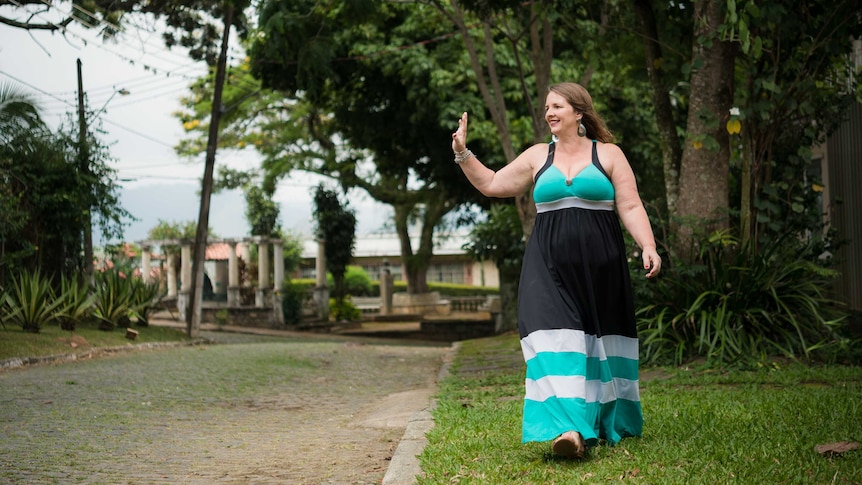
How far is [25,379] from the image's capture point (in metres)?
10.2

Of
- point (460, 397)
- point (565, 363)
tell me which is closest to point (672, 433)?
Answer: point (565, 363)

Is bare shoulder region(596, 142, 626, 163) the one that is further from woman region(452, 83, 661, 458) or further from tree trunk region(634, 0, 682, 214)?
tree trunk region(634, 0, 682, 214)

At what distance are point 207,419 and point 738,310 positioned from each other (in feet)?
17.0

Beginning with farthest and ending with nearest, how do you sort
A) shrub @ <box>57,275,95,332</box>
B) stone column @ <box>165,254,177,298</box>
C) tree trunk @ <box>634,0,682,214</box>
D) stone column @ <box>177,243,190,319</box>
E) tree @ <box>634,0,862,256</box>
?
stone column @ <box>165,254,177,298</box>
stone column @ <box>177,243,190,319</box>
shrub @ <box>57,275,95,332</box>
tree trunk @ <box>634,0,682,214</box>
tree @ <box>634,0,862,256</box>

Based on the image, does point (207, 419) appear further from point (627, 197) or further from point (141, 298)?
point (141, 298)

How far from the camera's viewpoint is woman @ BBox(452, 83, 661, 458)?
4.48 m

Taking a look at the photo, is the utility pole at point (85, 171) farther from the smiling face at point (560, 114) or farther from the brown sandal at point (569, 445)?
the brown sandal at point (569, 445)

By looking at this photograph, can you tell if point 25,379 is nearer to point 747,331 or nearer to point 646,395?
point 646,395

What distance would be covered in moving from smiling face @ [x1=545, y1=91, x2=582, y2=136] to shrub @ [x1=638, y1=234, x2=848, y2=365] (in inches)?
179

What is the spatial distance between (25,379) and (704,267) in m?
7.50

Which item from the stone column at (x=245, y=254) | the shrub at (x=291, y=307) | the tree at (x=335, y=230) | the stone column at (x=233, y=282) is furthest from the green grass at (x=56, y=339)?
the tree at (x=335, y=230)

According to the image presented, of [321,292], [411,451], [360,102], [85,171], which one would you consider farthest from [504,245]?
[411,451]

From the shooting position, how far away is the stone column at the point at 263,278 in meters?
32.8

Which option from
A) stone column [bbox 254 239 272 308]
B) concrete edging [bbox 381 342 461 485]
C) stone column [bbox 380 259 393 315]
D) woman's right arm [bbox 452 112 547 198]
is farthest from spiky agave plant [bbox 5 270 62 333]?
stone column [bbox 380 259 393 315]
